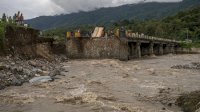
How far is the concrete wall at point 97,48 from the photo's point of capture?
148 ft

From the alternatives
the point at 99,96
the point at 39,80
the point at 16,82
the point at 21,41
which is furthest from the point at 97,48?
the point at 99,96

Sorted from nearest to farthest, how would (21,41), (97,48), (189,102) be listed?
(189,102) < (21,41) < (97,48)

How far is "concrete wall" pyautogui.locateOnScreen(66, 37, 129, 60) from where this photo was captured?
45.2m

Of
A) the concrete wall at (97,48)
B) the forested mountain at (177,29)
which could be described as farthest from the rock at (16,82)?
the forested mountain at (177,29)

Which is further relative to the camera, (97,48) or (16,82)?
(97,48)

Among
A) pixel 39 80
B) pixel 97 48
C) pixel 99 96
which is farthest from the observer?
pixel 97 48

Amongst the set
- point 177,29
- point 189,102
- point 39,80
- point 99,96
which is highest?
point 177,29

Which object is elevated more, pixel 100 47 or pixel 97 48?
pixel 100 47

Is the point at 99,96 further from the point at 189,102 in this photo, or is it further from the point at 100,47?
the point at 100,47

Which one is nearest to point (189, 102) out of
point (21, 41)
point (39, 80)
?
point (39, 80)

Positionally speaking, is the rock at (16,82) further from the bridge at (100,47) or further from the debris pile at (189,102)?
the bridge at (100,47)

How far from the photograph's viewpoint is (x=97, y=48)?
46344mm

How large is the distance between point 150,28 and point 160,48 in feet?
239

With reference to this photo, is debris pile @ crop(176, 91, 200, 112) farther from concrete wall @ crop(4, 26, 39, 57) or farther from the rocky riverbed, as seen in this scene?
concrete wall @ crop(4, 26, 39, 57)
